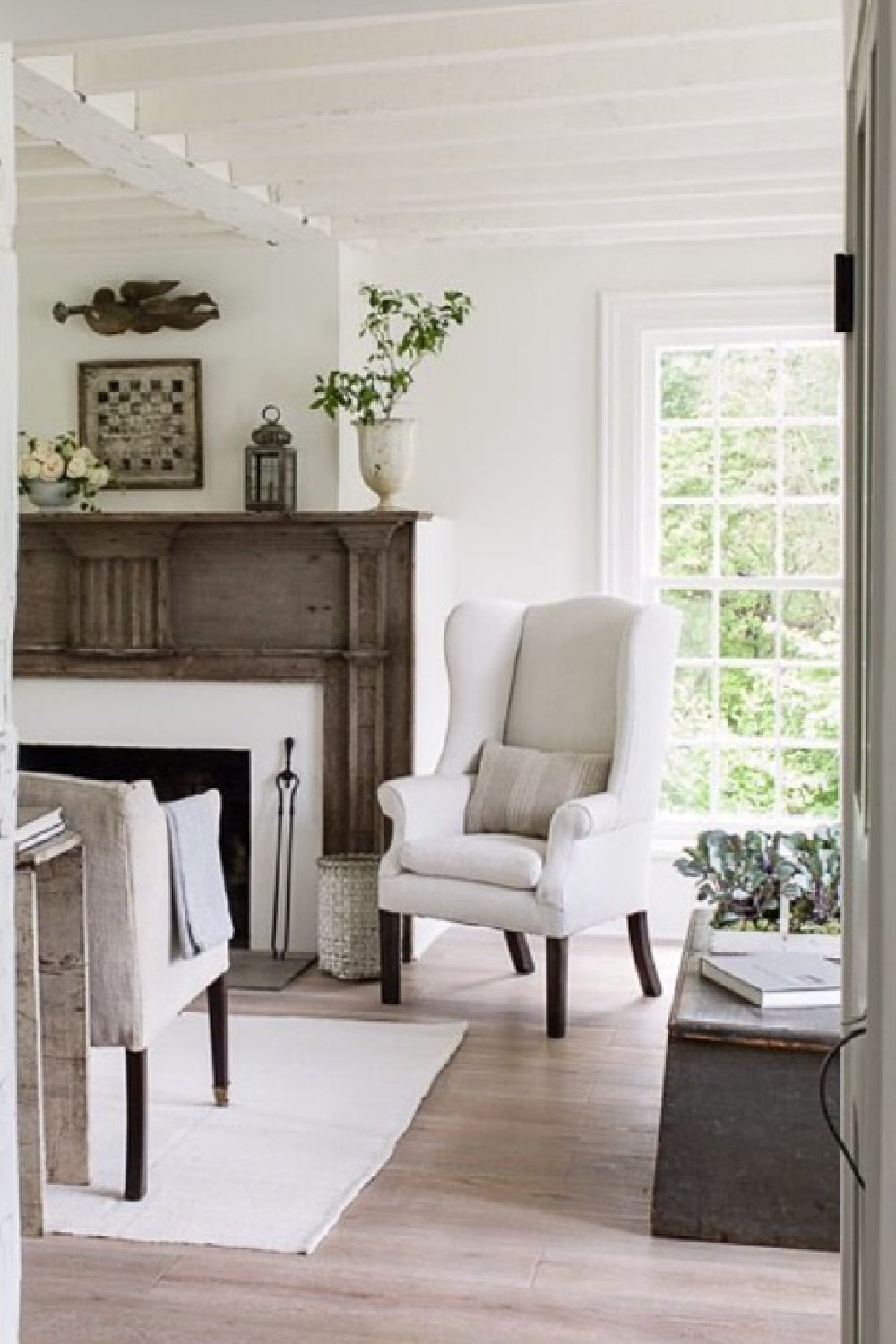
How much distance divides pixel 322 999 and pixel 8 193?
3.03 metres

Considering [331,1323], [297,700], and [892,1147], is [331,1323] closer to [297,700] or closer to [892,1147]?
[892,1147]

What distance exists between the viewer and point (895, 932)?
154cm

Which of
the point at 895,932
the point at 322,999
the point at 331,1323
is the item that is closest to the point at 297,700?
the point at 322,999

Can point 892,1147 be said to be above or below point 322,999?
above

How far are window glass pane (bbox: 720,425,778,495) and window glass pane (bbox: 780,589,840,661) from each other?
15.9 inches

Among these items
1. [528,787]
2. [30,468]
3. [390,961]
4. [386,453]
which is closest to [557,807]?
[528,787]

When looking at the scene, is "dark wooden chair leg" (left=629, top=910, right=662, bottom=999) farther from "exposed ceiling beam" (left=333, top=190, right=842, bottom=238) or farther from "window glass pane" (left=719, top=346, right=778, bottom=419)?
"exposed ceiling beam" (left=333, top=190, right=842, bottom=238)

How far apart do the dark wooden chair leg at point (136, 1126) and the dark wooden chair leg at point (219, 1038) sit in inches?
20.4

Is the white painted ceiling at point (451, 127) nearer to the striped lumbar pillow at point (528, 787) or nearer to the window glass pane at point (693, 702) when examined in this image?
the window glass pane at point (693, 702)

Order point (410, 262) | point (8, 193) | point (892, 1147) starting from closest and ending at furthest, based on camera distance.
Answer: point (892, 1147), point (8, 193), point (410, 262)

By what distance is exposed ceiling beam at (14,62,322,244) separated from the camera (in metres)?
3.98

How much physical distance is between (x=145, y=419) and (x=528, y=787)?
6.72 feet

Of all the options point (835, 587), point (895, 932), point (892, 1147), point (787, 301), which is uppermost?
point (787, 301)

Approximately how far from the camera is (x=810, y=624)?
614 cm
